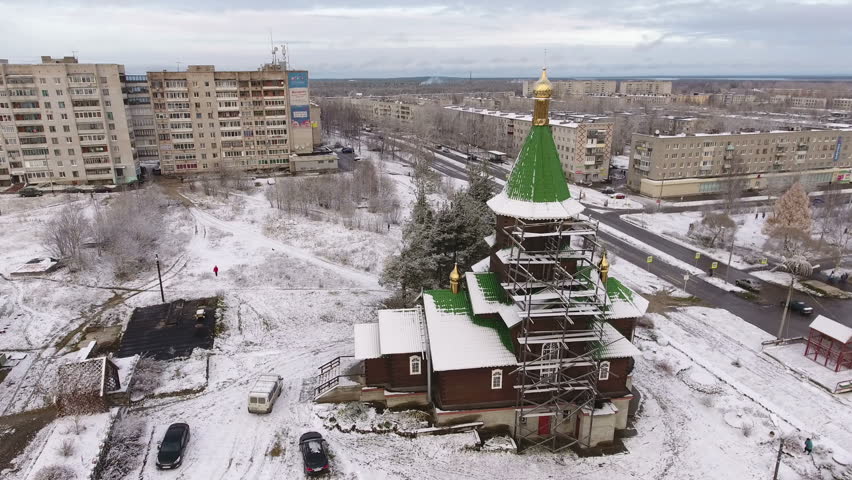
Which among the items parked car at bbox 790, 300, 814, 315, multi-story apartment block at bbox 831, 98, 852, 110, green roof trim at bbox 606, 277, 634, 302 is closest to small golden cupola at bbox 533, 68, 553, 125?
green roof trim at bbox 606, 277, 634, 302

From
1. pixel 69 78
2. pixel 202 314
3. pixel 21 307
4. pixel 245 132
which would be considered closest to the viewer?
A: pixel 202 314

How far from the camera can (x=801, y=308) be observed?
37.7m

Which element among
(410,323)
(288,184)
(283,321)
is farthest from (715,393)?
(288,184)

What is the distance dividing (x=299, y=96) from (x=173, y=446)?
2712 inches

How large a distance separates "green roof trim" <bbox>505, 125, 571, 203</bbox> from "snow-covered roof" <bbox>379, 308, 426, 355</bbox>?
8.48 meters

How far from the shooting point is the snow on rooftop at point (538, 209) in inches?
878

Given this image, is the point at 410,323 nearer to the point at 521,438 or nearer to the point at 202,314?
the point at 521,438

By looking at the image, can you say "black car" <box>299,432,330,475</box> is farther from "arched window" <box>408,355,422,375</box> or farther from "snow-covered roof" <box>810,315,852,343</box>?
"snow-covered roof" <box>810,315,852,343</box>

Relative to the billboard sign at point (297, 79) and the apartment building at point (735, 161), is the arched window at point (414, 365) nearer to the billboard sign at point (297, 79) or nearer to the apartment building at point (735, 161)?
the apartment building at point (735, 161)

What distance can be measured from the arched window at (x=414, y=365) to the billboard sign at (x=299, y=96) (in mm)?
66530

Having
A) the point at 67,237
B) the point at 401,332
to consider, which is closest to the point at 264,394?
the point at 401,332

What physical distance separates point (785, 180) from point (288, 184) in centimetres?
6708

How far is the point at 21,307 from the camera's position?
→ 35.9 m

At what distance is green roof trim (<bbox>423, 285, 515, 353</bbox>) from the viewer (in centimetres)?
2414
